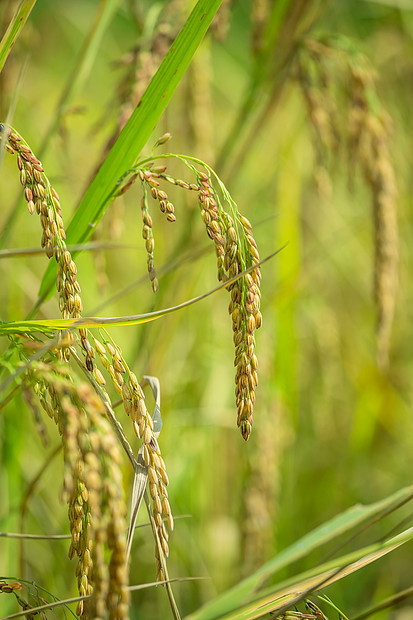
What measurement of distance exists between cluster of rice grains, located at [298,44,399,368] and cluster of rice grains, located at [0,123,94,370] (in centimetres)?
59

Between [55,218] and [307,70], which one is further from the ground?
[307,70]

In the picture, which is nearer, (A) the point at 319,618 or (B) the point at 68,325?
(B) the point at 68,325

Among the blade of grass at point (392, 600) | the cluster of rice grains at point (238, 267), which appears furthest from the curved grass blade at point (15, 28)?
the blade of grass at point (392, 600)

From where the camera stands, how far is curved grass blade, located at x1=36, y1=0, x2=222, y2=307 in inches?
23.1

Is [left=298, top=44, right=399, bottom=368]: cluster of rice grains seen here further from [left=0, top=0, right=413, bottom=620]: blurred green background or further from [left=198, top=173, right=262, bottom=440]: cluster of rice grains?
[left=198, top=173, right=262, bottom=440]: cluster of rice grains

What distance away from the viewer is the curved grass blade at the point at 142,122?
59 centimetres

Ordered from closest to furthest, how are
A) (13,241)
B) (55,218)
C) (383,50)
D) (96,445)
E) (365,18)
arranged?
(96,445), (55,218), (13,241), (383,50), (365,18)

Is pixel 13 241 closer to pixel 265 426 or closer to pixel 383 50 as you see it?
pixel 265 426

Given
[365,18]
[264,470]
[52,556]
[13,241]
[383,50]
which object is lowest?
[52,556]

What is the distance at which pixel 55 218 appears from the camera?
50cm

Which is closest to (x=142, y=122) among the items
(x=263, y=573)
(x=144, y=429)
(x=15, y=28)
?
(x=15, y=28)

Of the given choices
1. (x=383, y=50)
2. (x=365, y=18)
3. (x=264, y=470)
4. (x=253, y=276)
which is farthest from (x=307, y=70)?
(x=365, y=18)

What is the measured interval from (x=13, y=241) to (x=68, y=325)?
1091 mm

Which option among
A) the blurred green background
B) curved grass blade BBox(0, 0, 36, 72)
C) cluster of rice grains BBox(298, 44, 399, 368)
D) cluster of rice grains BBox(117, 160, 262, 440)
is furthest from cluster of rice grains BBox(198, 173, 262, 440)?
cluster of rice grains BBox(298, 44, 399, 368)
